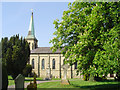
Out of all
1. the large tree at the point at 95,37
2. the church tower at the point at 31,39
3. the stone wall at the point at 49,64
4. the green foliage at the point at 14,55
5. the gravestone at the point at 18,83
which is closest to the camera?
the gravestone at the point at 18,83

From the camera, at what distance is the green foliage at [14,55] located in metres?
32.4

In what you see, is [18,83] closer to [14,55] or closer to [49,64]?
[14,55]

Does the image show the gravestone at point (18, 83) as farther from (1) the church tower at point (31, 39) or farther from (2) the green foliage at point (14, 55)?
(1) the church tower at point (31, 39)

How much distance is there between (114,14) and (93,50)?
4137mm

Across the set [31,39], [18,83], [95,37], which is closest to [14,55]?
[18,83]

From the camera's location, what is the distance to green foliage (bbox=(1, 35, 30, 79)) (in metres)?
32.4

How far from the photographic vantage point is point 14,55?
1273 inches

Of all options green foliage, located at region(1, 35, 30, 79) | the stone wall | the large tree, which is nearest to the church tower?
the stone wall

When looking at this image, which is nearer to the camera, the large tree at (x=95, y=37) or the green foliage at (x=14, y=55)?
the large tree at (x=95, y=37)

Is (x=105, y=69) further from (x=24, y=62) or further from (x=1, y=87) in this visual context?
(x=24, y=62)

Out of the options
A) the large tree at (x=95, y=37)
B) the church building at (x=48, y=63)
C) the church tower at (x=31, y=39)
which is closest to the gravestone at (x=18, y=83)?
the large tree at (x=95, y=37)

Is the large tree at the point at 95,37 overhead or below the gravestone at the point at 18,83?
overhead

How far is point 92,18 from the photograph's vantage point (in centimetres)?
1574

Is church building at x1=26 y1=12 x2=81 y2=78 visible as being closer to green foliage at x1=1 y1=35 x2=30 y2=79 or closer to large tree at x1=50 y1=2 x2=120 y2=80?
green foliage at x1=1 y1=35 x2=30 y2=79
